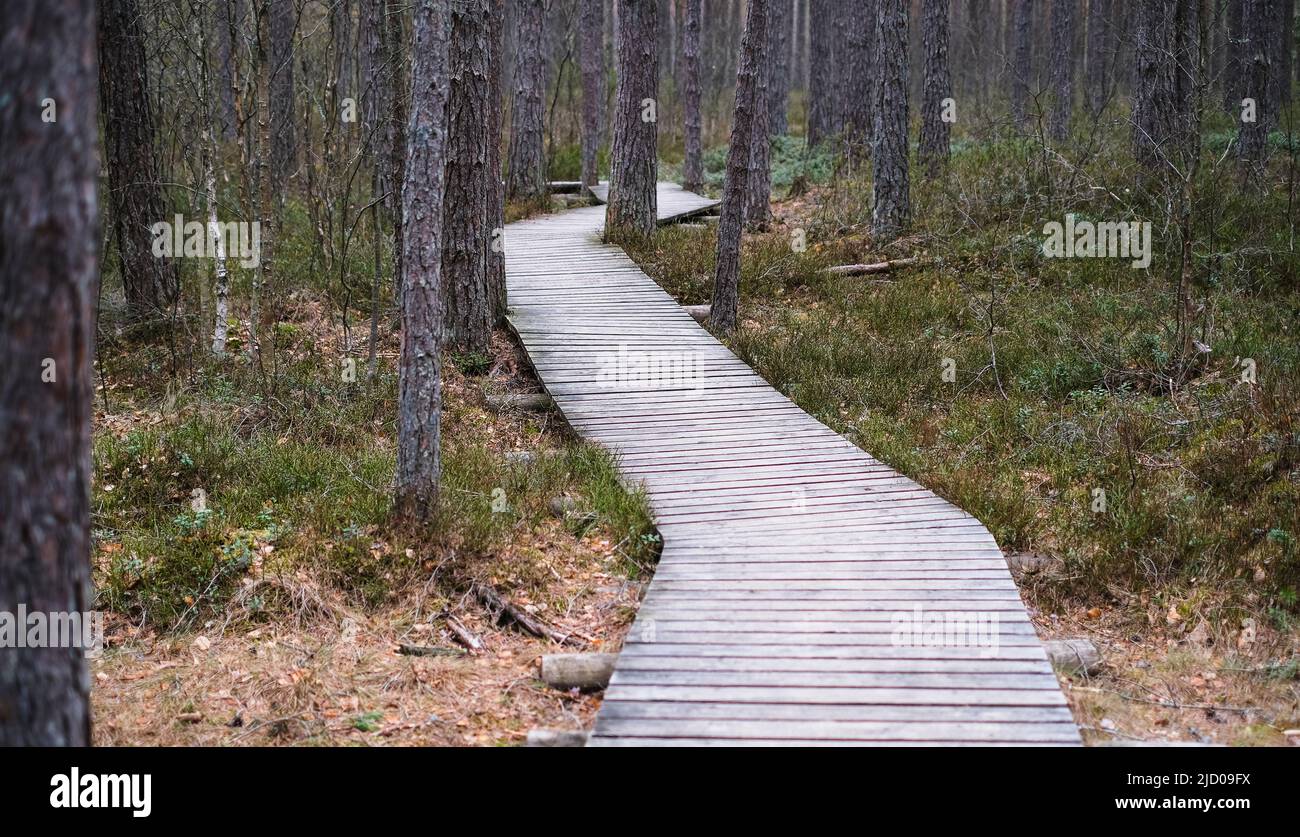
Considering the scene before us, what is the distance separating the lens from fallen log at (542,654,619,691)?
A: 597 cm

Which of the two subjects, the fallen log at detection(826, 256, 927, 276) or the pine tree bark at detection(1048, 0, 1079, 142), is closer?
the fallen log at detection(826, 256, 927, 276)

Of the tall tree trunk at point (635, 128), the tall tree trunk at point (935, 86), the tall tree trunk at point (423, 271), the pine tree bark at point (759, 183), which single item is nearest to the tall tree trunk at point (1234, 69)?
the tall tree trunk at point (935, 86)

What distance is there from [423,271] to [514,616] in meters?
2.33

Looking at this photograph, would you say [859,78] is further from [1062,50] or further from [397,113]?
[397,113]

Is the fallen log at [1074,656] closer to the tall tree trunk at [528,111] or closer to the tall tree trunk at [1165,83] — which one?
the tall tree trunk at [1165,83]

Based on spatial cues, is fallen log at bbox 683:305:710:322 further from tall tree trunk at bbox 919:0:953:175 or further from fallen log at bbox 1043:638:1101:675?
tall tree trunk at bbox 919:0:953:175

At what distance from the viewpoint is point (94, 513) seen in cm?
753

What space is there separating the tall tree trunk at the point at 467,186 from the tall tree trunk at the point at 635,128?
4.39 meters

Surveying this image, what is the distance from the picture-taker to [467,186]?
1050 cm

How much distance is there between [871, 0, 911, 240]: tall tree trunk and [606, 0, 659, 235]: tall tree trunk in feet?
10.8

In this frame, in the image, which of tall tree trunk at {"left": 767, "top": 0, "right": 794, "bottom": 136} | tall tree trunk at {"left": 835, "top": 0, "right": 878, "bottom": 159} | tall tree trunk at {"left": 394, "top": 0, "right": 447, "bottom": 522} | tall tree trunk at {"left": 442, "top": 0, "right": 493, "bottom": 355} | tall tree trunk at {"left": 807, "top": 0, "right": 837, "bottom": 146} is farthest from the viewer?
tall tree trunk at {"left": 767, "top": 0, "right": 794, "bottom": 136}

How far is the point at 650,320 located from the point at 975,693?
7.27 meters

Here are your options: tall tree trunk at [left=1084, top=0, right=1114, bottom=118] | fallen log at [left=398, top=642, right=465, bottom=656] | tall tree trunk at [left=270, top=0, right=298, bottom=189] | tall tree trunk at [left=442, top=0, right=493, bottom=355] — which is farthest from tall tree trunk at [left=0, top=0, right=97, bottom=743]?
tall tree trunk at [left=1084, top=0, right=1114, bottom=118]

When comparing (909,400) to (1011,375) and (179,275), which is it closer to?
(1011,375)
